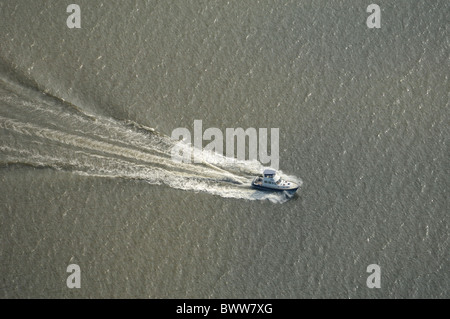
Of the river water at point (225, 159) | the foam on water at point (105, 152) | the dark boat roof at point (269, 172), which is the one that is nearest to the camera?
the river water at point (225, 159)

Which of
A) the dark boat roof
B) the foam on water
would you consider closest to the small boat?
the dark boat roof

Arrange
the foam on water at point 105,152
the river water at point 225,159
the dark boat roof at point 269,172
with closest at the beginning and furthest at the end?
the river water at point 225,159 → the dark boat roof at point 269,172 → the foam on water at point 105,152

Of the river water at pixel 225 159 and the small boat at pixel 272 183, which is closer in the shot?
the river water at pixel 225 159

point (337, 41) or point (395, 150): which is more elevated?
point (337, 41)

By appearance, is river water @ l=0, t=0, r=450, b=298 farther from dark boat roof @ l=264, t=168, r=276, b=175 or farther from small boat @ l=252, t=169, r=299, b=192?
dark boat roof @ l=264, t=168, r=276, b=175

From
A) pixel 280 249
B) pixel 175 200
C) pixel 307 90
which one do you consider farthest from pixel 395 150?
pixel 175 200

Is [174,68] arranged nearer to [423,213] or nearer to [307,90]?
[307,90]

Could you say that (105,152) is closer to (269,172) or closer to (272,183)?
(269,172)

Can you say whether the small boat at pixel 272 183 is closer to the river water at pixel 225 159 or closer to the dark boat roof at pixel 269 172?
the dark boat roof at pixel 269 172

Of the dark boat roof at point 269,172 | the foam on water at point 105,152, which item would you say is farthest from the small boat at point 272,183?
the foam on water at point 105,152
